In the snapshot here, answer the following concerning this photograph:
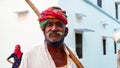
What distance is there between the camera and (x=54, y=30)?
214 cm

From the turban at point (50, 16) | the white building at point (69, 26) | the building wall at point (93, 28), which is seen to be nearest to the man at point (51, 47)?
the turban at point (50, 16)

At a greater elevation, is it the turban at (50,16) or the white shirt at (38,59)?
the turban at (50,16)

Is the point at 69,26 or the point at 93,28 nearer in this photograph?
the point at 69,26

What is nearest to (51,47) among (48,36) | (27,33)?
(48,36)

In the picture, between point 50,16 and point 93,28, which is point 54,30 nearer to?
point 50,16

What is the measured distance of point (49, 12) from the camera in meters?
2.15

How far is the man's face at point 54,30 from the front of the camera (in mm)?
2143

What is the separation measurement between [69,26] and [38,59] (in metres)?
6.88

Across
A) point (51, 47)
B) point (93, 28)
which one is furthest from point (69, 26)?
point (51, 47)

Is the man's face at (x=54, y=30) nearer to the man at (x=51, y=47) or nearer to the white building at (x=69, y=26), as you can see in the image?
the man at (x=51, y=47)

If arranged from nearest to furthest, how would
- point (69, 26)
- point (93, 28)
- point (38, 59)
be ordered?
point (38, 59)
point (69, 26)
point (93, 28)

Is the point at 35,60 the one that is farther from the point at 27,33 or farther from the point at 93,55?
the point at 93,55

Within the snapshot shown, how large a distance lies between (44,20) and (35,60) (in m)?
0.27

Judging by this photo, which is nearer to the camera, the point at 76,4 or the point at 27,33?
the point at 27,33
